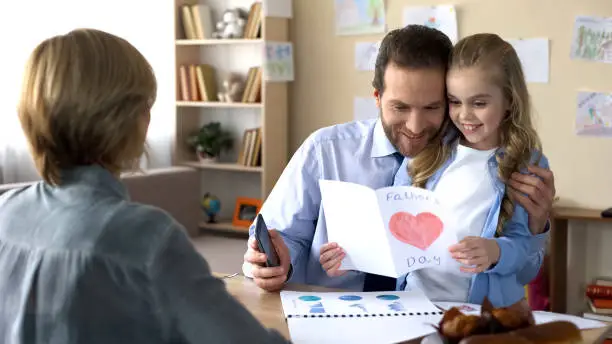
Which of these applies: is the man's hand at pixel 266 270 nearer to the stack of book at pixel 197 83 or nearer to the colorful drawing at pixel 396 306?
the colorful drawing at pixel 396 306

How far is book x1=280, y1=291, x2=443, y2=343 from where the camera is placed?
4.40ft

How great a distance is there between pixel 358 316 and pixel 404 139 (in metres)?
0.55

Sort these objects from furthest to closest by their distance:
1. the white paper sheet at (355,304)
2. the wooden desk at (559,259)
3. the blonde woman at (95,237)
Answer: the wooden desk at (559,259), the white paper sheet at (355,304), the blonde woman at (95,237)

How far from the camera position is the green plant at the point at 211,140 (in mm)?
4676

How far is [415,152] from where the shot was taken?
1872 mm

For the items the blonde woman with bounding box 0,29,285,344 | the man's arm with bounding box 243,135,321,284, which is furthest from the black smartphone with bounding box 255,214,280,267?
the blonde woman with bounding box 0,29,285,344

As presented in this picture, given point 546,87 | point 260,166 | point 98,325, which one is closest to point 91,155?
point 98,325

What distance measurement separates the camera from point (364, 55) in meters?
4.33

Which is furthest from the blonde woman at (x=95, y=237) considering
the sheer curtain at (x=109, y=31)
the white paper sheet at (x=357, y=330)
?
the sheer curtain at (x=109, y=31)

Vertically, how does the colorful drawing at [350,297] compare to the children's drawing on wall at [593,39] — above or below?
below

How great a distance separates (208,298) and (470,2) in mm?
3281

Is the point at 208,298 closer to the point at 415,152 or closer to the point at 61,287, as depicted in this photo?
the point at 61,287

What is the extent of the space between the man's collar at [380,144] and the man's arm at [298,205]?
0.15m

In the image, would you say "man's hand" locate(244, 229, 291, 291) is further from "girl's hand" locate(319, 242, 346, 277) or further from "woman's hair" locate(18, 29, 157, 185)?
"woman's hair" locate(18, 29, 157, 185)
